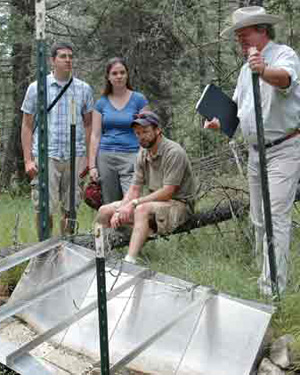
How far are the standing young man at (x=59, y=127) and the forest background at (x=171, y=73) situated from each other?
1.49 feet

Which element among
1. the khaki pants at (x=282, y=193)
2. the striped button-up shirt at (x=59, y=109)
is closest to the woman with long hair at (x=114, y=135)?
the striped button-up shirt at (x=59, y=109)

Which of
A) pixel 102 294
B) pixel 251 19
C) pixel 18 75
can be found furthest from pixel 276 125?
→ pixel 18 75

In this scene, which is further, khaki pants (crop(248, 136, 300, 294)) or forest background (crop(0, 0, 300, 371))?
forest background (crop(0, 0, 300, 371))

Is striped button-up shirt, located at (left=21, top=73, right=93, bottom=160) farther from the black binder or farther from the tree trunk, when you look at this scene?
the tree trunk

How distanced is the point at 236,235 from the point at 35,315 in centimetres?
201

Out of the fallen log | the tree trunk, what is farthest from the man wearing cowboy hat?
the tree trunk

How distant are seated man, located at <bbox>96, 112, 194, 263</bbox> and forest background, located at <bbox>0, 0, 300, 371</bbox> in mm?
323

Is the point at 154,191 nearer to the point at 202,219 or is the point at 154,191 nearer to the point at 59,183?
the point at 202,219

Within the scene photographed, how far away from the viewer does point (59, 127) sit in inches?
219

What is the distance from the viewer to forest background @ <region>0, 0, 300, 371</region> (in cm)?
522

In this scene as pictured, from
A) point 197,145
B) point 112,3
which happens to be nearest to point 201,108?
point 112,3

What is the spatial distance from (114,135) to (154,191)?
2.24 feet

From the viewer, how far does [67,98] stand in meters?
5.53

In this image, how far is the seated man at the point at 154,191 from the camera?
4.88m
